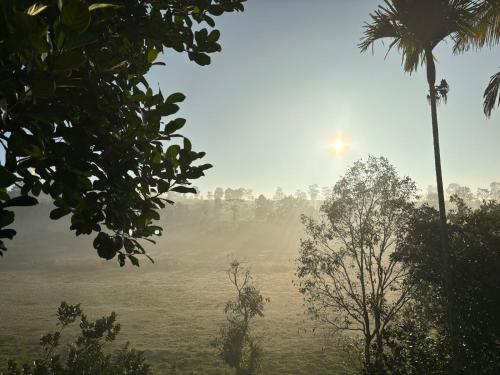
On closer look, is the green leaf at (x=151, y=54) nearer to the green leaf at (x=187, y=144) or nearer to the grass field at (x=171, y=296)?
the green leaf at (x=187, y=144)

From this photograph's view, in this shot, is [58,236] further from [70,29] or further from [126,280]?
[70,29]

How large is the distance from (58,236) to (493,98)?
117671mm

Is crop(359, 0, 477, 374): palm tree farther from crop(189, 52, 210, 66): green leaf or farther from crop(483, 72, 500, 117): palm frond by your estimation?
crop(189, 52, 210, 66): green leaf

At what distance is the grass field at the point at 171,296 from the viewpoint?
26.0 metres

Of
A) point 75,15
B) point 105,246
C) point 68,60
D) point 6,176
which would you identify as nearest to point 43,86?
point 68,60

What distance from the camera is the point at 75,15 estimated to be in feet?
3.67

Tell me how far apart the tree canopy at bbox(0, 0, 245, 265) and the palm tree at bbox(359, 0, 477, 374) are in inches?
319

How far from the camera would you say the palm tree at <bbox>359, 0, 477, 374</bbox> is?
346 inches

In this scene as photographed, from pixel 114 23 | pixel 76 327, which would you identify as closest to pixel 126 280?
pixel 76 327

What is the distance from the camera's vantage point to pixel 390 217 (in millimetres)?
15086

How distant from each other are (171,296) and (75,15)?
50.6m

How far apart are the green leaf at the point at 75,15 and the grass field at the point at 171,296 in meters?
23.9

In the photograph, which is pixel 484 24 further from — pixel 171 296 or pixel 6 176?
pixel 171 296

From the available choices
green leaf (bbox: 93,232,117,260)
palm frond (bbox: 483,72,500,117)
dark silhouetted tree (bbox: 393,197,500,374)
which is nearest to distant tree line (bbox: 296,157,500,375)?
dark silhouetted tree (bbox: 393,197,500,374)
